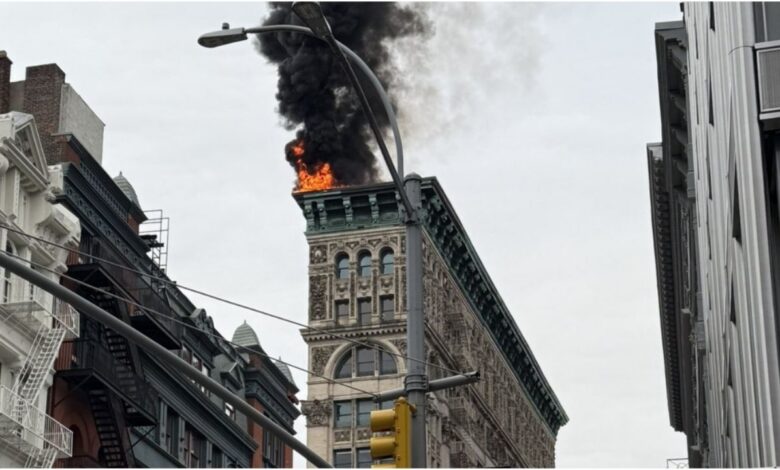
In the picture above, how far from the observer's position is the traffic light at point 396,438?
17938 mm

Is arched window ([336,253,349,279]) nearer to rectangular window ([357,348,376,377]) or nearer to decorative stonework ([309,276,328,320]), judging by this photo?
decorative stonework ([309,276,328,320])

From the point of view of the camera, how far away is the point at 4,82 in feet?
151

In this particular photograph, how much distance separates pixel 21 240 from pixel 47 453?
5.72 m

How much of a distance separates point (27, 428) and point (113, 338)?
23.1 feet

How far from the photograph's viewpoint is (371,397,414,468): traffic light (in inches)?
706

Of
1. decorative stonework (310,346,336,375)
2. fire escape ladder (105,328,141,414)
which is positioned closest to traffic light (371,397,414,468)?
fire escape ladder (105,328,141,414)

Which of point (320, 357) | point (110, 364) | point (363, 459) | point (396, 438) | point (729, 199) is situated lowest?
point (396, 438)

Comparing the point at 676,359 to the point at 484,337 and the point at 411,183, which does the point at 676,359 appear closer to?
the point at 484,337

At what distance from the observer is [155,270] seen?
5022 centimetres

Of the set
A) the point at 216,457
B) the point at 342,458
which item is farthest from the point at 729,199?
the point at 342,458

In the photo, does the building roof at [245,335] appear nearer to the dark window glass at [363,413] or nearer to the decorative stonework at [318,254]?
the dark window glass at [363,413]

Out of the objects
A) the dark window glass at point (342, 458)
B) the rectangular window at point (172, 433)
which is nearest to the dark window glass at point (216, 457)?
the rectangular window at point (172, 433)

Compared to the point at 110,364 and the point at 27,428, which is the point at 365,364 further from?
the point at 27,428

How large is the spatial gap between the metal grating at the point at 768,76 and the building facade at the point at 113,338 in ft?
75.3
